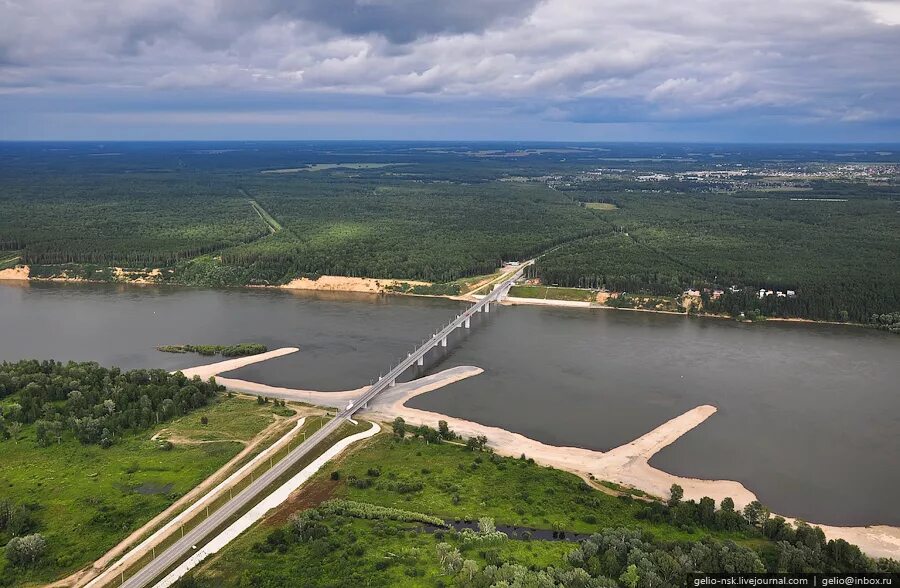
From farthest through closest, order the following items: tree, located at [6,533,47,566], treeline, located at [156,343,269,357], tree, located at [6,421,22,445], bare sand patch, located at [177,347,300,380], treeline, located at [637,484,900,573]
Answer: treeline, located at [156,343,269,357]
bare sand patch, located at [177,347,300,380]
tree, located at [6,421,22,445]
tree, located at [6,533,47,566]
treeline, located at [637,484,900,573]

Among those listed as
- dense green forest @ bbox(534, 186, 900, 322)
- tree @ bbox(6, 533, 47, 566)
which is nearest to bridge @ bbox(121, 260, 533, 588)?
tree @ bbox(6, 533, 47, 566)

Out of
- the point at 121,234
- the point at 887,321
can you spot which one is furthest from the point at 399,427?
the point at 121,234

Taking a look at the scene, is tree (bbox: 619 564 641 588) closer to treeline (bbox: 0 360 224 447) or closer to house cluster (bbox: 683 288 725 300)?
treeline (bbox: 0 360 224 447)

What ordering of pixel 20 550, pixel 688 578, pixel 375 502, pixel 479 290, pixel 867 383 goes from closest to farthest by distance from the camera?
1. pixel 688 578
2. pixel 20 550
3. pixel 375 502
4. pixel 867 383
5. pixel 479 290

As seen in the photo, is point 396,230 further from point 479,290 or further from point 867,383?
point 867,383

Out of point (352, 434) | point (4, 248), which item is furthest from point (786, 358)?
point (4, 248)

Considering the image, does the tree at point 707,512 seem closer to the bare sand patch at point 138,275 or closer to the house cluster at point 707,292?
the house cluster at point 707,292

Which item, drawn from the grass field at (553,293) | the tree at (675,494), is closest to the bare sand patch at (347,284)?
the grass field at (553,293)

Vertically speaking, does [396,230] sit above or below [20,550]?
above
